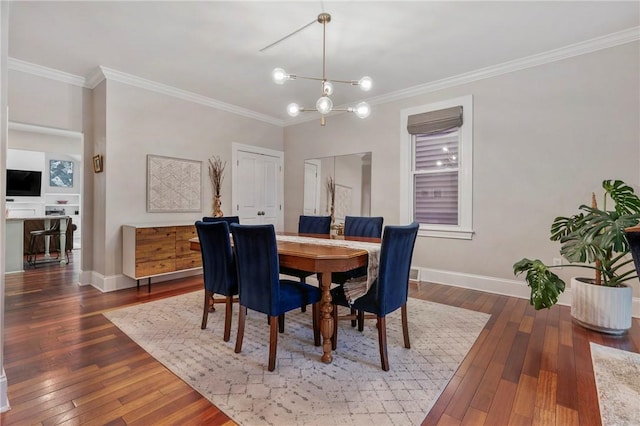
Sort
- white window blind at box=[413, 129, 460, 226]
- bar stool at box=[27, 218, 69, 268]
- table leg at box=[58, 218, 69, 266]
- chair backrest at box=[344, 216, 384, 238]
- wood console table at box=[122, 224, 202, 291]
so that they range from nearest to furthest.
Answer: chair backrest at box=[344, 216, 384, 238]
wood console table at box=[122, 224, 202, 291]
white window blind at box=[413, 129, 460, 226]
bar stool at box=[27, 218, 69, 268]
table leg at box=[58, 218, 69, 266]

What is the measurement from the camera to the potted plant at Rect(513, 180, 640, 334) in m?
2.31

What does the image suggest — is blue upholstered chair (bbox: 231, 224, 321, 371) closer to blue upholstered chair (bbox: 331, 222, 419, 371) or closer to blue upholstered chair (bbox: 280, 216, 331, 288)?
blue upholstered chair (bbox: 331, 222, 419, 371)

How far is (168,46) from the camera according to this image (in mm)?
3070

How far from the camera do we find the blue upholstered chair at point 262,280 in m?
1.89

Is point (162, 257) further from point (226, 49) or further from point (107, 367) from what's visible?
point (226, 49)

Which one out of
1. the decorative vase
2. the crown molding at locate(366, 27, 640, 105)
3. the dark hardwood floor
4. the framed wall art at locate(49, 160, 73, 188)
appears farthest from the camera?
the framed wall art at locate(49, 160, 73, 188)

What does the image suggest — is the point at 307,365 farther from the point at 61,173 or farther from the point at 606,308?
the point at 61,173

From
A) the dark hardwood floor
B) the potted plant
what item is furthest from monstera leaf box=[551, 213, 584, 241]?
the dark hardwood floor

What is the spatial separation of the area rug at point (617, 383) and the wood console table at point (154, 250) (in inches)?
159

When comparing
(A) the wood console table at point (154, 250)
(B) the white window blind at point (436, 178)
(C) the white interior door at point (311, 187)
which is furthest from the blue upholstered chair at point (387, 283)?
(C) the white interior door at point (311, 187)

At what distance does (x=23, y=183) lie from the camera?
651cm

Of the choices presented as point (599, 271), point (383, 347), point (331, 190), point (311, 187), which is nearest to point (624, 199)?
point (599, 271)

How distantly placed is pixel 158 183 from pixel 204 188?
682 millimetres

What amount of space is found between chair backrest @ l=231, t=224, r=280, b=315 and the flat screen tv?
7354 millimetres
